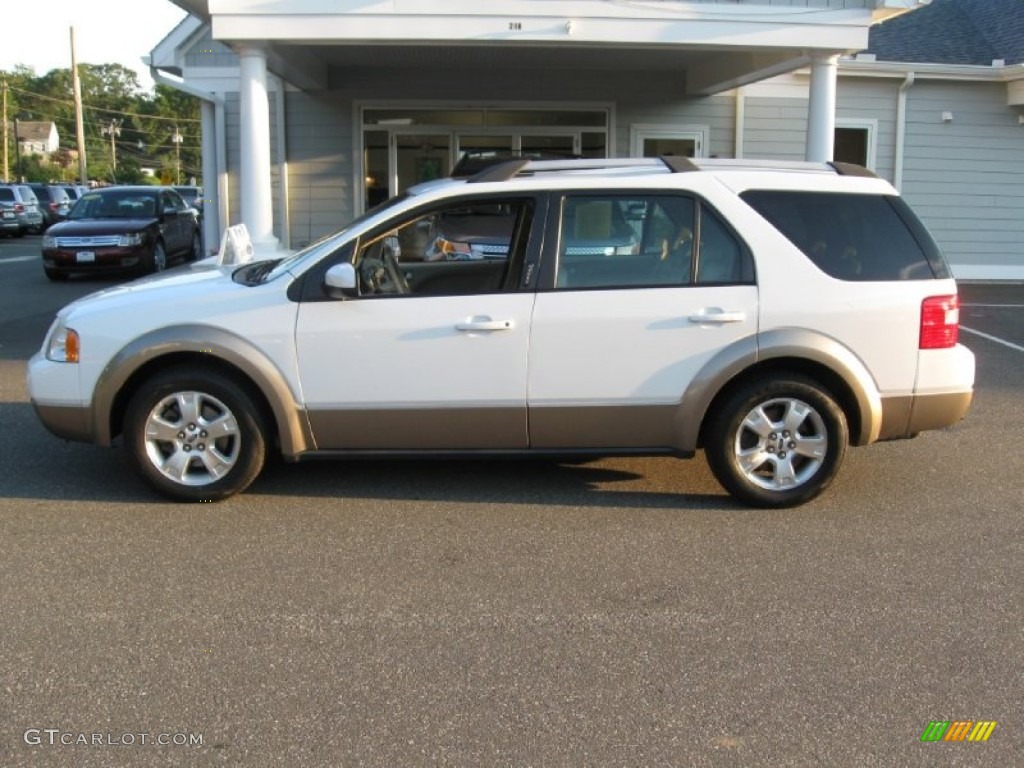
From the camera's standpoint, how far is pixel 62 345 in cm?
561

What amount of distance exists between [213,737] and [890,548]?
3279mm

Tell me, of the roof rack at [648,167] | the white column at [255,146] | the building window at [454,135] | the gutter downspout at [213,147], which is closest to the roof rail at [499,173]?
the roof rack at [648,167]

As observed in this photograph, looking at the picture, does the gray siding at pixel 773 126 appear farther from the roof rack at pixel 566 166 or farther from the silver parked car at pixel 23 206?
the silver parked car at pixel 23 206

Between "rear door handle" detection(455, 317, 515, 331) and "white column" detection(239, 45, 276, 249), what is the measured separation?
6.51 meters

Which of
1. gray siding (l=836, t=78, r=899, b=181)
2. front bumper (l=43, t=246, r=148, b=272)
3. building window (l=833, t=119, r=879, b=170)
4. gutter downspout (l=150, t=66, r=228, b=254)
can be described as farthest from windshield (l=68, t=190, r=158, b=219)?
gray siding (l=836, t=78, r=899, b=181)

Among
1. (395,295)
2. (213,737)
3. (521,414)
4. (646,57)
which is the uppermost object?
(646,57)

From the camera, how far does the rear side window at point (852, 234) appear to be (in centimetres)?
557

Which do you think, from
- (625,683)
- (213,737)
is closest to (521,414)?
(625,683)

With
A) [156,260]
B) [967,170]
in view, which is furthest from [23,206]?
[967,170]

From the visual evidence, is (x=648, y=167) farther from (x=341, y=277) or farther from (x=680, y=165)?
(x=341, y=277)

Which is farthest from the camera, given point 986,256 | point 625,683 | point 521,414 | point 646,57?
point 986,256

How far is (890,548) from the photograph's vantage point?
5.04 meters

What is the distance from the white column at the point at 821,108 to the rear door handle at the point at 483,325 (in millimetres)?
7824

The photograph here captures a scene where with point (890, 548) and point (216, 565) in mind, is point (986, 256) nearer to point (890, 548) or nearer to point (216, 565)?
point (890, 548)
